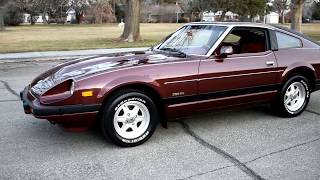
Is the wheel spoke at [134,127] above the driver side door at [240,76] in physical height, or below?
below

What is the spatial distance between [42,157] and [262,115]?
339cm

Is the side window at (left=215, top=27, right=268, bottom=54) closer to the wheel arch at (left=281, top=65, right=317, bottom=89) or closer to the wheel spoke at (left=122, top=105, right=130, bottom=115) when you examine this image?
the wheel arch at (left=281, top=65, right=317, bottom=89)

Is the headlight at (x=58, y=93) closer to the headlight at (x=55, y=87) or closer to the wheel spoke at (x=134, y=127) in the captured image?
the headlight at (x=55, y=87)

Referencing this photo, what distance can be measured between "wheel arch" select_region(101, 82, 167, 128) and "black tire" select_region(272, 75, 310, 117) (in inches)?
74.2

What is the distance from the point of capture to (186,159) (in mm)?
4645

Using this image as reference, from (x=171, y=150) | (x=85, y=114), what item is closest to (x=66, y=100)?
(x=85, y=114)

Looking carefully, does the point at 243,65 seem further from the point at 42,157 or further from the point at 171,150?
the point at 42,157

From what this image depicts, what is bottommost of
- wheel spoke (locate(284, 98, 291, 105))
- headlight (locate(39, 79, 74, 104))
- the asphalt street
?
the asphalt street

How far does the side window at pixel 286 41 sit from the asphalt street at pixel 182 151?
1076 mm

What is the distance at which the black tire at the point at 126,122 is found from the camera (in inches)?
189

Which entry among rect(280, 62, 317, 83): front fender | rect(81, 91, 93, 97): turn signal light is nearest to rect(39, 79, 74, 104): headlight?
rect(81, 91, 93, 97): turn signal light

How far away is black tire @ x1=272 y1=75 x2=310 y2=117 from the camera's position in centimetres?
614

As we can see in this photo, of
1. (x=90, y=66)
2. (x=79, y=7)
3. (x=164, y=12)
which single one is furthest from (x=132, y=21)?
(x=164, y=12)

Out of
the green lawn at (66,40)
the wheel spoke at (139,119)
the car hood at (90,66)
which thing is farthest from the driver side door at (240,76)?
the green lawn at (66,40)
